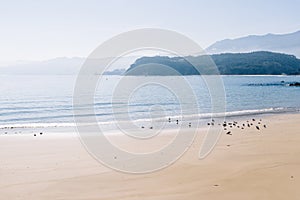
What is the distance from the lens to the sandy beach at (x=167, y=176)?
27.1 feet

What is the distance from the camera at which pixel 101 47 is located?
11836mm

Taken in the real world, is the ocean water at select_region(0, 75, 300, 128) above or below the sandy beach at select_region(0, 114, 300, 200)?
above

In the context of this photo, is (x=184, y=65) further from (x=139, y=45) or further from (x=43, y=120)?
(x=139, y=45)

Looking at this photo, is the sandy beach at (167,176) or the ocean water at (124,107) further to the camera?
the ocean water at (124,107)

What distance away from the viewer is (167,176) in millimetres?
9742

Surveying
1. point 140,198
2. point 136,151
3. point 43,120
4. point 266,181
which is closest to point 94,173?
point 140,198

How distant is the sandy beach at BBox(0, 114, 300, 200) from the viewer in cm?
825

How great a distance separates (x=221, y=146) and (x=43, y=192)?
802 cm

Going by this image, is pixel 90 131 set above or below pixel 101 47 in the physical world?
below

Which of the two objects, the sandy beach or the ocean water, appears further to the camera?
the ocean water

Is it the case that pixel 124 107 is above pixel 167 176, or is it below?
above

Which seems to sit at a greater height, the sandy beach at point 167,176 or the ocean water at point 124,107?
the ocean water at point 124,107

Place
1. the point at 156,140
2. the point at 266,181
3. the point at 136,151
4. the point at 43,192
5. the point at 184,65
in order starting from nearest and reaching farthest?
the point at 43,192 < the point at 266,181 < the point at 136,151 < the point at 156,140 < the point at 184,65

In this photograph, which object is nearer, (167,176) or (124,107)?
(167,176)
